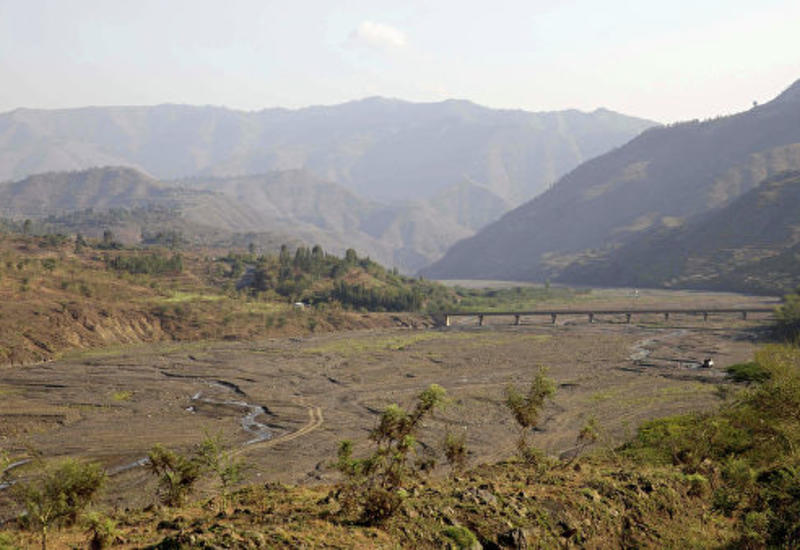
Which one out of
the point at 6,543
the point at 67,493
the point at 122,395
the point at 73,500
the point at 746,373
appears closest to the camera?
the point at 6,543

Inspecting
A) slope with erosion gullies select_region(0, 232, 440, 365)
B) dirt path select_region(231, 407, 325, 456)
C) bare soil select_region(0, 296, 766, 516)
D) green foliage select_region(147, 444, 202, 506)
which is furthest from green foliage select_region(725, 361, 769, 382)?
slope with erosion gullies select_region(0, 232, 440, 365)

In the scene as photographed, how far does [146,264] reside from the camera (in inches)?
6890

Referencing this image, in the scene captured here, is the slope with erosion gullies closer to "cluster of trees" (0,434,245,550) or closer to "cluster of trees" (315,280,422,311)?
"cluster of trees" (315,280,422,311)

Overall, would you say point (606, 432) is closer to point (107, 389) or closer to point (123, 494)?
point (123, 494)

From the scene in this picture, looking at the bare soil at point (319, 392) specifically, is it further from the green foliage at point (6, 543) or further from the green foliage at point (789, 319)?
the green foliage at point (6, 543)

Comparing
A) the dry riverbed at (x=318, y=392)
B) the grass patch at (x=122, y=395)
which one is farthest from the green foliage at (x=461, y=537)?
the grass patch at (x=122, y=395)

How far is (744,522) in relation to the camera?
27.6 metres

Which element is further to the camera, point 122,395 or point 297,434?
point 122,395

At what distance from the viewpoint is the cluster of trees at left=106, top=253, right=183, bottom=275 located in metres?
170

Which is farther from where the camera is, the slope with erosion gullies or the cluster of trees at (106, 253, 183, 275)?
the cluster of trees at (106, 253, 183, 275)

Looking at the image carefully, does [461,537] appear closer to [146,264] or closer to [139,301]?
[139,301]

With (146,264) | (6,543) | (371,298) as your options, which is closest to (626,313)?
(371,298)

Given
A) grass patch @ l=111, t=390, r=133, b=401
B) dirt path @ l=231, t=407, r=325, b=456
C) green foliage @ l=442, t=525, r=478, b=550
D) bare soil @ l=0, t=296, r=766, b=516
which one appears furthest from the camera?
grass patch @ l=111, t=390, r=133, b=401

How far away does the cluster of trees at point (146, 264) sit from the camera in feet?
558
